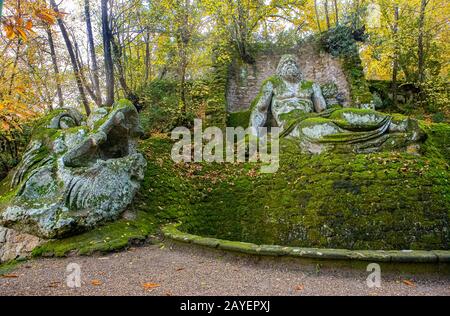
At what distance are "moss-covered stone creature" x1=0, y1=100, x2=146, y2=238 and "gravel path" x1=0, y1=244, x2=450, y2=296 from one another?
0.69 metres

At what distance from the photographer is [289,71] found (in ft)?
28.6

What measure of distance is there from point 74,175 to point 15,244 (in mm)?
1252

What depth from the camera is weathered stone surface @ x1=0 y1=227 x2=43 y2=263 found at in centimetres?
436

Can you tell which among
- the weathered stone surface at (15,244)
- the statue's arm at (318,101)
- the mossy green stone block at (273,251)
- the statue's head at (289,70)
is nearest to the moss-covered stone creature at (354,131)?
the statue's arm at (318,101)

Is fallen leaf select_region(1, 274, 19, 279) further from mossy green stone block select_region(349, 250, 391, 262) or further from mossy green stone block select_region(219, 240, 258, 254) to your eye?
mossy green stone block select_region(349, 250, 391, 262)

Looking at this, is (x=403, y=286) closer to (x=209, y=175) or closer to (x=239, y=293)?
(x=239, y=293)

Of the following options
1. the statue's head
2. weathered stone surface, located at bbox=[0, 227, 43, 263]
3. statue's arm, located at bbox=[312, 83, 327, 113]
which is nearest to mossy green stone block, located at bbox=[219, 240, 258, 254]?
weathered stone surface, located at bbox=[0, 227, 43, 263]

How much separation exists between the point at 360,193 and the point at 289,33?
29.3 ft

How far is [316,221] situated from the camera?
5059 mm

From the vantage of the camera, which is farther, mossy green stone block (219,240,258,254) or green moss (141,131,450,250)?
green moss (141,131,450,250)

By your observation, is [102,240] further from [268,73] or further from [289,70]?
[268,73]

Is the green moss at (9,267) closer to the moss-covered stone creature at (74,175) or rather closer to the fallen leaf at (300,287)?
the moss-covered stone creature at (74,175)

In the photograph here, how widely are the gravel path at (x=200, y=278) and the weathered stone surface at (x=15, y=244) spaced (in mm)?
474
